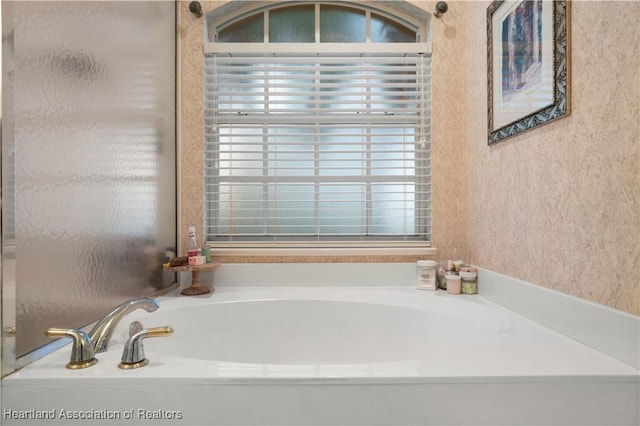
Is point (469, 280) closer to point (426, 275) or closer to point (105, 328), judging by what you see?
point (426, 275)

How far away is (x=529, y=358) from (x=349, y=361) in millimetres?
835

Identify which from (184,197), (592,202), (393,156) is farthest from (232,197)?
(592,202)

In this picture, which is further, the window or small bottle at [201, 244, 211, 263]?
the window

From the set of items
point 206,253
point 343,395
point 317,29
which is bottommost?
point 343,395

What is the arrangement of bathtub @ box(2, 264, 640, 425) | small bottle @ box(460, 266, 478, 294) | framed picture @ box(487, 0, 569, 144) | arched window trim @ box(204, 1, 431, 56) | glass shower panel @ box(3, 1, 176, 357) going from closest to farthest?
bathtub @ box(2, 264, 640, 425) → glass shower panel @ box(3, 1, 176, 357) → framed picture @ box(487, 0, 569, 144) → small bottle @ box(460, 266, 478, 294) → arched window trim @ box(204, 1, 431, 56)

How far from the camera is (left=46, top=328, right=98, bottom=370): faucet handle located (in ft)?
2.86

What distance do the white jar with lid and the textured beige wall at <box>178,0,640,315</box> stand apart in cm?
16

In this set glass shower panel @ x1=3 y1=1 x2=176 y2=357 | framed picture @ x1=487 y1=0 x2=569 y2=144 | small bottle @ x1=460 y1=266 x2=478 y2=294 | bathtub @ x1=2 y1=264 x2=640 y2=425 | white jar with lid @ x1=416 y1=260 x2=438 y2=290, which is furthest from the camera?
white jar with lid @ x1=416 y1=260 x2=438 y2=290

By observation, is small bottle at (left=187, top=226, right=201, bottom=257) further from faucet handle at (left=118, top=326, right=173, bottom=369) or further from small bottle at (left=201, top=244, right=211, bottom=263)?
faucet handle at (left=118, top=326, right=173, bottom=369)

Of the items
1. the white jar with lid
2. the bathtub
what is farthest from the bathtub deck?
the white jar with lid

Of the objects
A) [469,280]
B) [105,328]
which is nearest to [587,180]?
[469,280]

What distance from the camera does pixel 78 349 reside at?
34.6 inches

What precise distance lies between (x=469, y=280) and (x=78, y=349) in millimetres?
1537

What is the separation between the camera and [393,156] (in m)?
2.03
